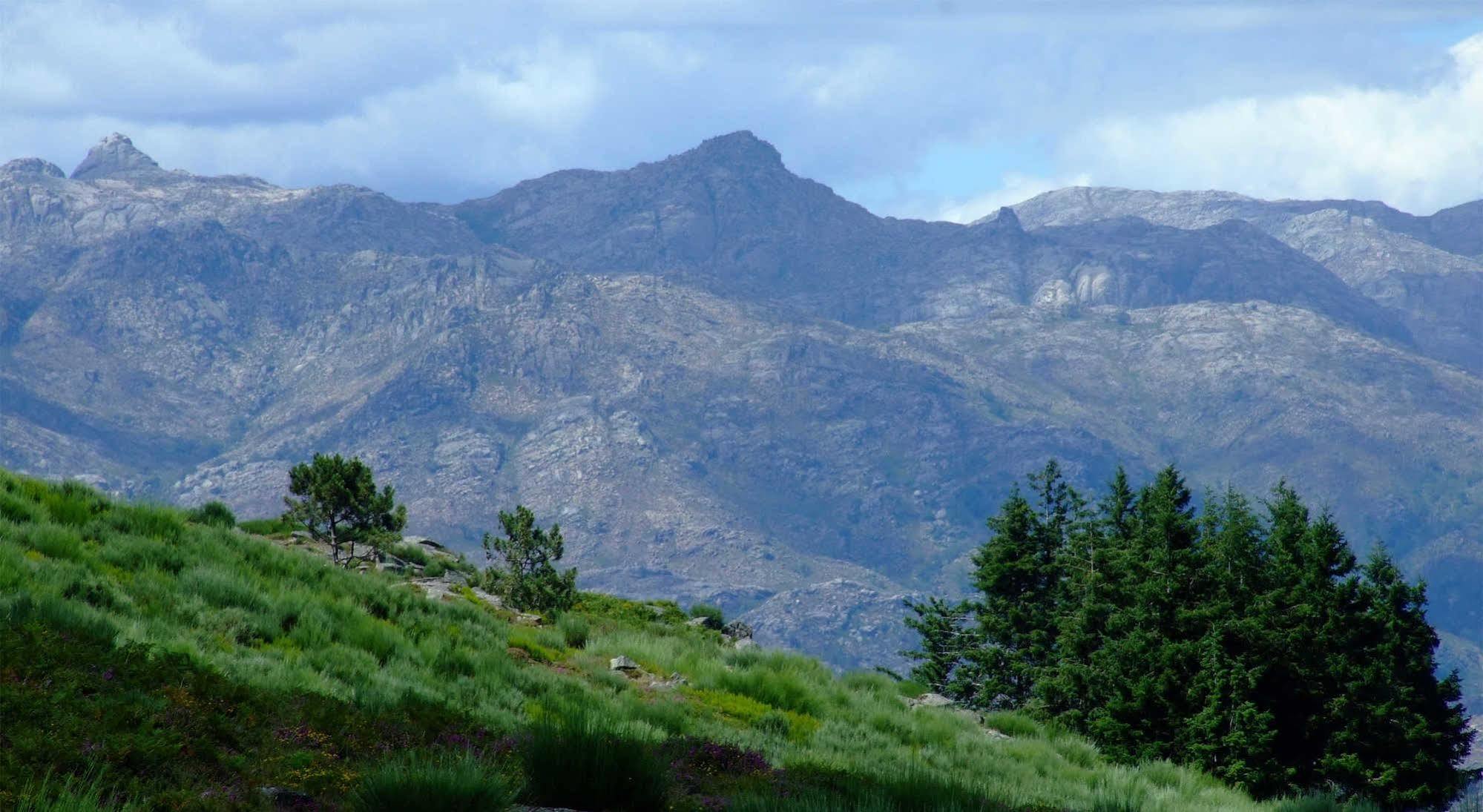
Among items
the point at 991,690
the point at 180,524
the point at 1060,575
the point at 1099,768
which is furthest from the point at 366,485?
the point at 1060,575

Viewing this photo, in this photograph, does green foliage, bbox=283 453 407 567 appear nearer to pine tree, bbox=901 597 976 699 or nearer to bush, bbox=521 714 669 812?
bush, bbox=521 714 669 812

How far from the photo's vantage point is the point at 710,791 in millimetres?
11539

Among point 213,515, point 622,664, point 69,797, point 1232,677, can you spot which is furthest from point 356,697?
point 1232,677

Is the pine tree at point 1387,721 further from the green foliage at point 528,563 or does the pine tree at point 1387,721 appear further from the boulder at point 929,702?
the green foliage at point 528,563

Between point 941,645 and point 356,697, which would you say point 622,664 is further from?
point 941,645

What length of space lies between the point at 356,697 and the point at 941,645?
64.5 meters

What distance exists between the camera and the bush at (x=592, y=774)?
10766 millimetres

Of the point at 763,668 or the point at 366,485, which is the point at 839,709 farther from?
the point at 366,485

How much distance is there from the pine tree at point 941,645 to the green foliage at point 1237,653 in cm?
Answer: 336

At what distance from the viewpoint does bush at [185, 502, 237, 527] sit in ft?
74.8

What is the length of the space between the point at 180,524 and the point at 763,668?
9.17 meters

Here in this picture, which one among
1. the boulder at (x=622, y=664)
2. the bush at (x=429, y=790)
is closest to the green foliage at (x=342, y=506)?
the boulder at (x=622, y=664)

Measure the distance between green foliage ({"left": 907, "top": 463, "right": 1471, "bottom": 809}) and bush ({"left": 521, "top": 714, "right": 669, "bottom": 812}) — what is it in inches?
1329

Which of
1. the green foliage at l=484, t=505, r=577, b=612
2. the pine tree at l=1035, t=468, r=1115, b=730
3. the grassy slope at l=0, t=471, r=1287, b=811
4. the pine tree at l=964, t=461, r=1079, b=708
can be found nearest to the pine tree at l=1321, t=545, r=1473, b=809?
the pine tree at l=1035, t=468, r=1115, b=730
